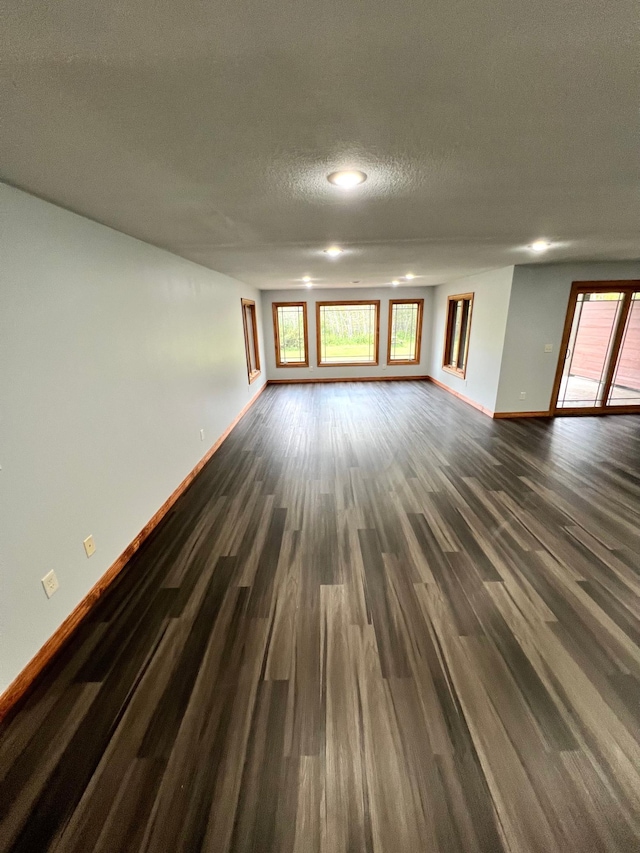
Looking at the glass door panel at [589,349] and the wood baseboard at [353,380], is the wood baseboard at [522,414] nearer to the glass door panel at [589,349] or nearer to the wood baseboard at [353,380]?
the glass door panel at [589,349]

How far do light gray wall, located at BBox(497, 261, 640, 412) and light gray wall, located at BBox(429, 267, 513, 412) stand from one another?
13 centimetres

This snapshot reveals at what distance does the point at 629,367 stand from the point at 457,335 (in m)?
2.89

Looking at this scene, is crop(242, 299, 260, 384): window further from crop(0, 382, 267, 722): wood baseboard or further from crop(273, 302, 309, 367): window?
crop(0, 382, 267, 722): wood baseboard

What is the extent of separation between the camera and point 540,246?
3.55 meters

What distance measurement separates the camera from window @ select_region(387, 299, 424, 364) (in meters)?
8.13

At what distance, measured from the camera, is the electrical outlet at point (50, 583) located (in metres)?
1.75

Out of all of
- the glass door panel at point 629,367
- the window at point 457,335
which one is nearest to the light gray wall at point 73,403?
the window at point 457,335

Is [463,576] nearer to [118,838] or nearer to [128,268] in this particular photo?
[118,838]

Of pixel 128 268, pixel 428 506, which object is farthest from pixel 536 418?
pixel 128 268

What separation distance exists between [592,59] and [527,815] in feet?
7.70

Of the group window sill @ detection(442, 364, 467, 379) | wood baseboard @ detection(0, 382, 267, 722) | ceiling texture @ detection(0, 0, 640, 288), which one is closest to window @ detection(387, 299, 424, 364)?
window sill @ detection(442, 364, 467, 379)

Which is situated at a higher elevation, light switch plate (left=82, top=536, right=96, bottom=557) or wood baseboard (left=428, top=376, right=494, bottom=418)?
light switch plate (left=82, top=536, right=96, bottom=557)

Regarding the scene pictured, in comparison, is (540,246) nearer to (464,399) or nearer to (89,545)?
(464,399)

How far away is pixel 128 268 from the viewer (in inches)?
102
